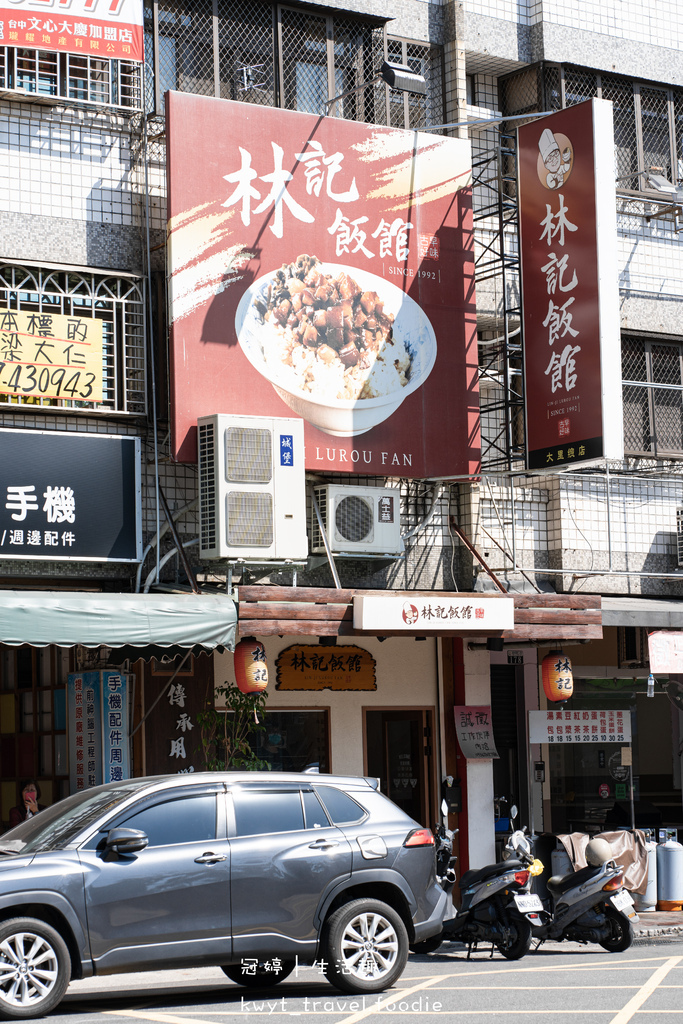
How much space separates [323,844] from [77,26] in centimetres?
883

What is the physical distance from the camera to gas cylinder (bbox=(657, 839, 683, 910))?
15344mm

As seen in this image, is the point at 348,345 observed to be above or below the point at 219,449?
above

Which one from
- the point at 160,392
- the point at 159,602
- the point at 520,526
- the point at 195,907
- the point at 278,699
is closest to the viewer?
the point at 195,907

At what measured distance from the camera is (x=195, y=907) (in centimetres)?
939

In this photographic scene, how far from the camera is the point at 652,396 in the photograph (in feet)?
59.9

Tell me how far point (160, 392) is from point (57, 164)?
258 centimetres

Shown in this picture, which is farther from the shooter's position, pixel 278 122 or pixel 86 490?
pixel 278 122

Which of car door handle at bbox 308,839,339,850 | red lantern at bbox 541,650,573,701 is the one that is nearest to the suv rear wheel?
car door handle at bbox 308,839,339,850

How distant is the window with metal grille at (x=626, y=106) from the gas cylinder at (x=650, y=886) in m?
8.60

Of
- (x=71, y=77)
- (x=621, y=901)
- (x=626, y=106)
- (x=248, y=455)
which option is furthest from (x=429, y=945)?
(x=626, y=106)

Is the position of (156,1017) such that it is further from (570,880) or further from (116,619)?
(570,880)

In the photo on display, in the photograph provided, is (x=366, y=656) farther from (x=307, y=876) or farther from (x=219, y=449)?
(x=307, y=876)

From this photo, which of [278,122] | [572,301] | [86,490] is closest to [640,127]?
[572,301]

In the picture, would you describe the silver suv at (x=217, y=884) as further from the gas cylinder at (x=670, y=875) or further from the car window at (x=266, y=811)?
the gas cylinder at (x=670, y=875)
